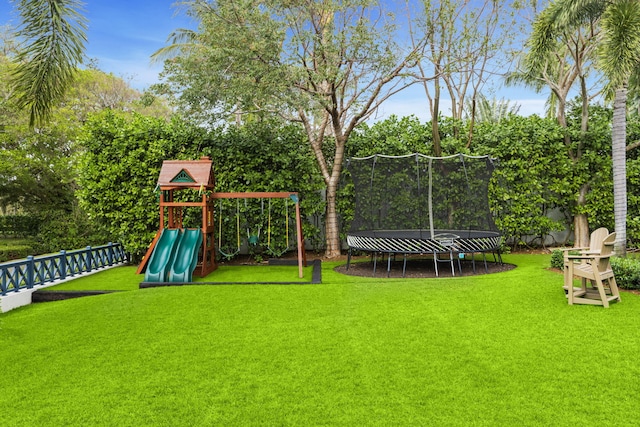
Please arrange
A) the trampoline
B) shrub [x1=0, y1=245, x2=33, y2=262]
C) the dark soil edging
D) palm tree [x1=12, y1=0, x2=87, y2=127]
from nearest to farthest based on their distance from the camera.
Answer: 1. palm tree [x1=12, y1=0, x2=87, y2=127]
2. the dark soil edging
3. the trampoline
4. shrub [x1=0, y1=245, x2=33, y2=262]

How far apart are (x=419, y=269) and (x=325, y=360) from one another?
5121 millimetres

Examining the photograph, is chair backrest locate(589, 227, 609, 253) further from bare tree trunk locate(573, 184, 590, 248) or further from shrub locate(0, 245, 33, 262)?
shrub locate(0, 245, 33, 262)

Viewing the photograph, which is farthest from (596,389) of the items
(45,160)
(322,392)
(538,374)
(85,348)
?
(45,160)

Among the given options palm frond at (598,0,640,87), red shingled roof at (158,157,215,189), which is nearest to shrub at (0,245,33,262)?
red shingled roof at (158,157,215,189)

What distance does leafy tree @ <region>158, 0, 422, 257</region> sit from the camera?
8.45m

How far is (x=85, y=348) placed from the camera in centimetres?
421

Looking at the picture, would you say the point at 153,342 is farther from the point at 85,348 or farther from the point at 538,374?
the point at 538,374

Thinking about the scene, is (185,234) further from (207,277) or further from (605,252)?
(605,252)

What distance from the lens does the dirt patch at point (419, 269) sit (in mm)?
7926

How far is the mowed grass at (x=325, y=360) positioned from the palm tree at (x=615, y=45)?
10.2 ft

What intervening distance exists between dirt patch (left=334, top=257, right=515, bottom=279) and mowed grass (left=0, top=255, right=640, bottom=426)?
5.57 ft

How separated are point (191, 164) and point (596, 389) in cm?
744

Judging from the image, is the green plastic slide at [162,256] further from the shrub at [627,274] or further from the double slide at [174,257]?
the shrub at [627,274]

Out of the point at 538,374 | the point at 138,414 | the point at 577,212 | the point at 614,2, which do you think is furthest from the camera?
the point at 577,212
